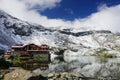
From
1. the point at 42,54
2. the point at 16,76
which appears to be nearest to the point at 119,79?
the point at 16,76

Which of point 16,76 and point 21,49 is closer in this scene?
point 16,76

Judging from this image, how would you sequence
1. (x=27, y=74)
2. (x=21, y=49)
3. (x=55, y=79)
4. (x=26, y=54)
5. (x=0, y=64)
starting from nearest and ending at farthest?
(x=27, y=74) < (x=55, y=79) < (x=0, y=64) < (x=26, y=54) < (x=21, y=49)

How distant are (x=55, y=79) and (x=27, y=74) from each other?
769 inches

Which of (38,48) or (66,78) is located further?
(38,48)

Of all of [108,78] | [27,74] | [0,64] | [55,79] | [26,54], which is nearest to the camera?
[27,74]

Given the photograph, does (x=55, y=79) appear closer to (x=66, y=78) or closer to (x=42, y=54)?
(x=66, y=78)

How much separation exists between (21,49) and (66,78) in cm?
10946

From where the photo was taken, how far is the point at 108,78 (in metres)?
76.7

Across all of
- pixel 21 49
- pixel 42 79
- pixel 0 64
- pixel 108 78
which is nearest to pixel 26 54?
pixel 21 49

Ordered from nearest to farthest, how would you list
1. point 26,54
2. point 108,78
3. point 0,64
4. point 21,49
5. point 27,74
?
point 27,74 → point 108,78 → point 0,64 → point 26,54 → point 21,49

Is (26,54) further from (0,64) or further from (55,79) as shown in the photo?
(55,79)

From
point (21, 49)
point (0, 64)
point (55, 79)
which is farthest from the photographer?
point (21, 49)

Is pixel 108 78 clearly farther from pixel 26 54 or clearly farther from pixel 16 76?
pixel 26 54

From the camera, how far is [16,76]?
5138cm
